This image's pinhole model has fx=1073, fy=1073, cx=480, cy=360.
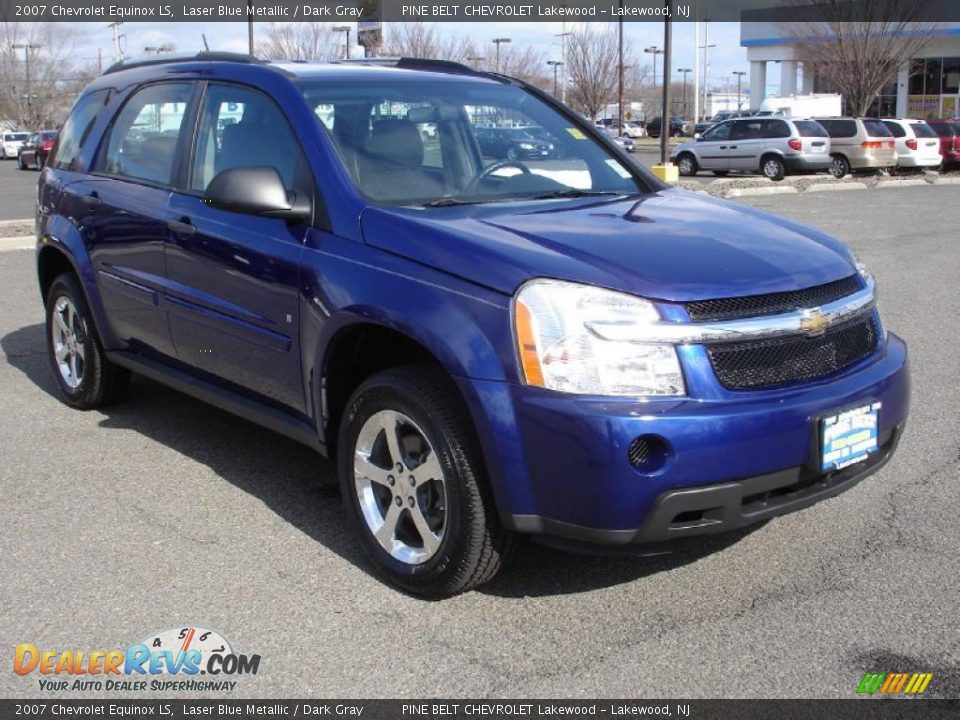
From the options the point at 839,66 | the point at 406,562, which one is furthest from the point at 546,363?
the point at 839,66

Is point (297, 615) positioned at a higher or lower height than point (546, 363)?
lower

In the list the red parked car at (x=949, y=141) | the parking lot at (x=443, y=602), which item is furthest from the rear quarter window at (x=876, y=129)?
the parking lot at (x=443, y=602)

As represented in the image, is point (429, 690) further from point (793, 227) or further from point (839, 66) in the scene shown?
point (839, 66)

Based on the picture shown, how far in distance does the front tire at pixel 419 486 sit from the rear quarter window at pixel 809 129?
24890 mm

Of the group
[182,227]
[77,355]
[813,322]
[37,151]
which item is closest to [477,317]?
[813,322]

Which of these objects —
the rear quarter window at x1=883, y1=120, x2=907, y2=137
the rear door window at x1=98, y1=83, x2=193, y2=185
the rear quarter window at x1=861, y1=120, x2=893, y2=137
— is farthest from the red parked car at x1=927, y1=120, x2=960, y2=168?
the rear door window at x1=98, y1=83, x2=193, y2=185

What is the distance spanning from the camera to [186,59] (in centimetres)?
522

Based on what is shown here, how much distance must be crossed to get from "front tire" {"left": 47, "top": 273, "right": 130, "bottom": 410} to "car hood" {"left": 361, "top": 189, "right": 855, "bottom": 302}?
2.60 meters

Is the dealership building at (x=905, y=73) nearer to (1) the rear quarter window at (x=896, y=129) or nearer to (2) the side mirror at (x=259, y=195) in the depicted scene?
(1) the rear quarter window at (x=896, y=129)

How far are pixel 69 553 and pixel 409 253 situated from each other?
70.5 inches

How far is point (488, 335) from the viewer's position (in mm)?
3295

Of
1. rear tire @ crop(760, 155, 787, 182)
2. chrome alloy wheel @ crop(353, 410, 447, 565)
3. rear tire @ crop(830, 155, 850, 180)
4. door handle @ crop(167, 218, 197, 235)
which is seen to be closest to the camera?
chrome alloy wheel @ crop(353, 410, 447, 565)

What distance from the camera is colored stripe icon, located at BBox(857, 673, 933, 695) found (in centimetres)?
308

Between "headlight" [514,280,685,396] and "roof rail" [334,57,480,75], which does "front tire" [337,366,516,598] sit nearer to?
"headlight" [514,280,685,396]
